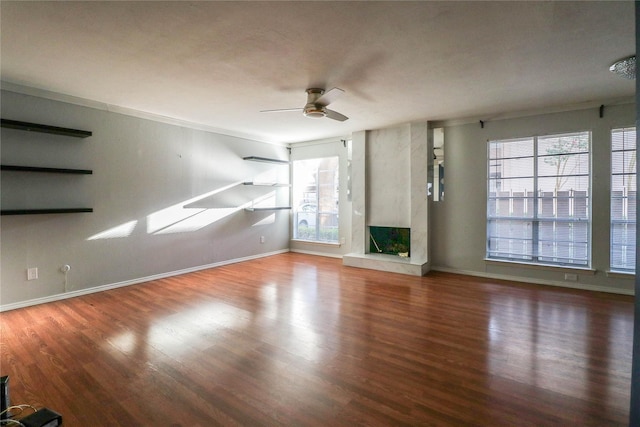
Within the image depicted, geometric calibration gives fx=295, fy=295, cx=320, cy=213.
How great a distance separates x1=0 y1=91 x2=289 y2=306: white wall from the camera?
3.63 metres

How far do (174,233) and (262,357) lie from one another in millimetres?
3501

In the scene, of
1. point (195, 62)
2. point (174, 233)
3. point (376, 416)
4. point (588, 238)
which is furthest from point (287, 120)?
point (588, 238)

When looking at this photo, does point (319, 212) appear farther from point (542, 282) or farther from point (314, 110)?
point (542, 282)

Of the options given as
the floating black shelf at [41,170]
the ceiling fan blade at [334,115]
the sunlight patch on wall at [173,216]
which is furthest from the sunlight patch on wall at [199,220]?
the ceiling fan blade at [334,115]

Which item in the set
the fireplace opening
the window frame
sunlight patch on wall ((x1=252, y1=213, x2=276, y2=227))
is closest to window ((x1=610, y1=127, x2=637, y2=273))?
the fireplace opening

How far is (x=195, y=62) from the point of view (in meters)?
3.00

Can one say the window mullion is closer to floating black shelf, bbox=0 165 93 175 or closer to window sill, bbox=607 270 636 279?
window sill, bbox=607 270 636 279

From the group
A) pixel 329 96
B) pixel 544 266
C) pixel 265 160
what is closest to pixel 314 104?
pixel 329 96

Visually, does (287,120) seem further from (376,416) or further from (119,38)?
(376,416)

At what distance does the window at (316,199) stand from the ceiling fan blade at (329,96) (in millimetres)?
Result: 3257

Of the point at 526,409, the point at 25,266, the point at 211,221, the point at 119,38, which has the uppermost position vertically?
the point at 119,38

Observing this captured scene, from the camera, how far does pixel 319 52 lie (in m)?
2.78

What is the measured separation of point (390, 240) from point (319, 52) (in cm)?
403

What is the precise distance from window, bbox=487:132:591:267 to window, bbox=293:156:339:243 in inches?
127
